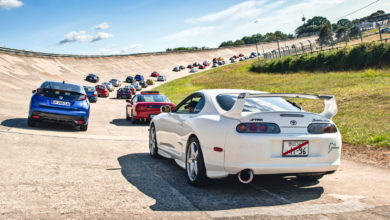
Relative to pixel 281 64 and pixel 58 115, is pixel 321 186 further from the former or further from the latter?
pixel 281 64

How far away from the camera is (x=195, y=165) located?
5805 mm

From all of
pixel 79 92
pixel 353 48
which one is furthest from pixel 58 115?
pixel 353 48

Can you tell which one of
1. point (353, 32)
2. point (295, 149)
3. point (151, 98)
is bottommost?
point (295, 149)

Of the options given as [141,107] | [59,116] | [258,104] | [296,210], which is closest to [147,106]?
[141,107]

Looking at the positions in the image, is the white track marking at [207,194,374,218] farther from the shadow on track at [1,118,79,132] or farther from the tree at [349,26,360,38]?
the tree at [349,26,360,38]

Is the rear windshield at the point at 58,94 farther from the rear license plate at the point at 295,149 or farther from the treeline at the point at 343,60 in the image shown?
the treeline at the point at 343,60

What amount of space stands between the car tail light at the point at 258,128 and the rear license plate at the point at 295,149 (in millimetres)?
214

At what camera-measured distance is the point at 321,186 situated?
19.7 ft

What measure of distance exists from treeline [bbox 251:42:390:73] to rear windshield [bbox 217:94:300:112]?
28.7m

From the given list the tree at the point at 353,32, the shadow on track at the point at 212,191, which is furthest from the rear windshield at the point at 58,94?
the tree at the point at 353,32

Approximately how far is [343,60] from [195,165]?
114 ft

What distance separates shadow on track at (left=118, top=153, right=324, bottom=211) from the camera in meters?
4.88

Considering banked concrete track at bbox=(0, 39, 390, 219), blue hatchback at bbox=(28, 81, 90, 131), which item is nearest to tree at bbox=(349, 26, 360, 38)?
blue hatchback at bbox=(28, 81, 90, 131)

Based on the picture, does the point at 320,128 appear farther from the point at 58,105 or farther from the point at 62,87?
the point at 62,87
